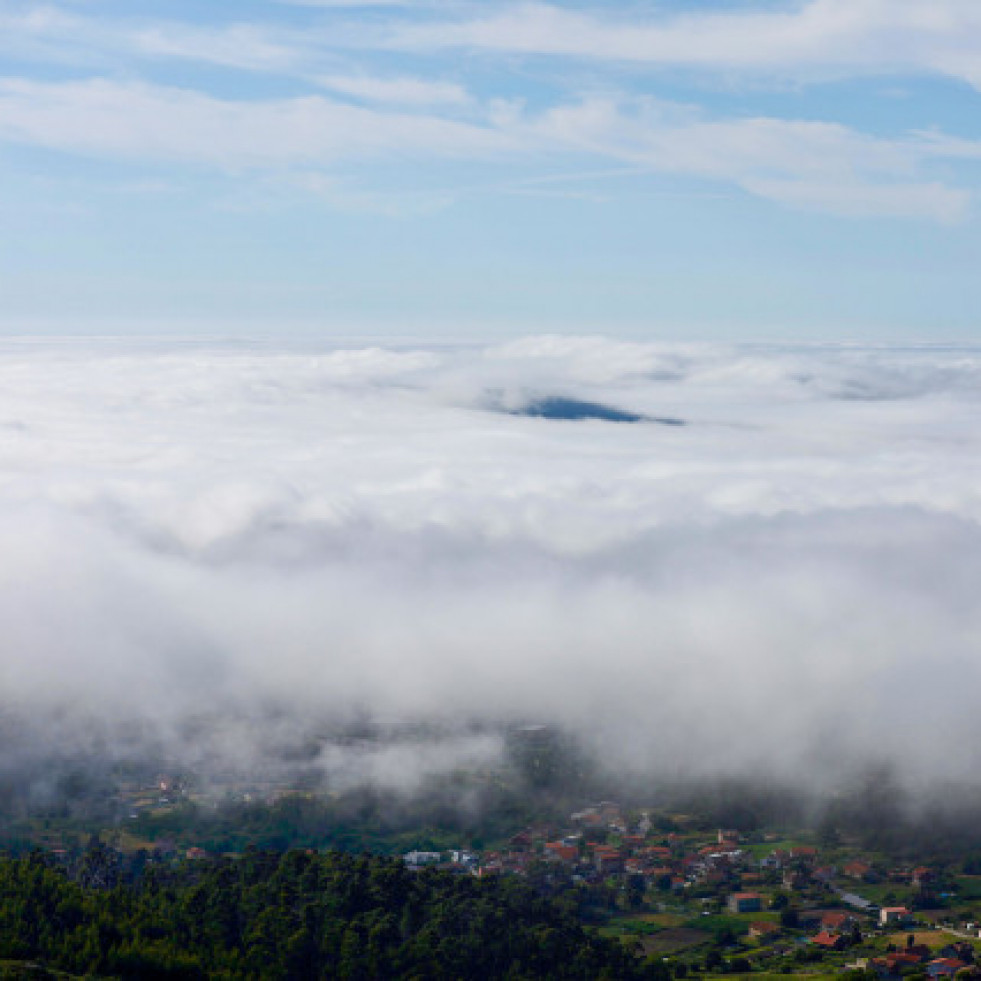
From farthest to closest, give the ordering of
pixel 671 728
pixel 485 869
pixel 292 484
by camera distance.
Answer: pixel 292 484
pixel 671 728
pixel 485 869

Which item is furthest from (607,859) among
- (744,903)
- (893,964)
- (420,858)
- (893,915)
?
(893,964)

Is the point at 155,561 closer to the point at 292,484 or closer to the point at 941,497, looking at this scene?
the point at 292,484

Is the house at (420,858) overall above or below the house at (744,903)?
below

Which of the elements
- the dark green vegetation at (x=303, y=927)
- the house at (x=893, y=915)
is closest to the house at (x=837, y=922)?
the house at (x=893, y=915)

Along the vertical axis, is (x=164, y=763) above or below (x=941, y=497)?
below

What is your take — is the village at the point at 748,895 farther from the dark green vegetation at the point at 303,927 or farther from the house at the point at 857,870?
the dark green vegetation at the point at 303,927

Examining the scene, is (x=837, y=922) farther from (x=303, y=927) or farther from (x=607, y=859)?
(x=303, y=927)

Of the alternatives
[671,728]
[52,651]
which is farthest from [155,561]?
[671,728]
